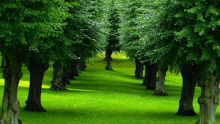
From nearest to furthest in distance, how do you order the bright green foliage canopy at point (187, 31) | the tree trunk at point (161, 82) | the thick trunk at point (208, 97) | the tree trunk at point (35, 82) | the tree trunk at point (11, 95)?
the bright green foliage canopy at point (187, 31) → the tree trunk at point (11, 95) → the thick trunk at point (208, 97) → the tree trunk at point (35, 82) → the tree trunk at point (161, 82)

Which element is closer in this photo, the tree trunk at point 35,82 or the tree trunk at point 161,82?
the tree trunk at point 35,82

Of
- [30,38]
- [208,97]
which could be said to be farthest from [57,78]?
[30,38]

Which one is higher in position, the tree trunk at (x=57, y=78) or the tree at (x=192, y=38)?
the tree at (x=192, y=38)

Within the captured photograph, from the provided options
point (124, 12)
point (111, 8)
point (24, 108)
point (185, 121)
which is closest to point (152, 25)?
point (185, 121)

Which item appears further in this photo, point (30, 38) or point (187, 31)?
point (187, 31)

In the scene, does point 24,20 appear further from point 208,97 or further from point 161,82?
point 161,82

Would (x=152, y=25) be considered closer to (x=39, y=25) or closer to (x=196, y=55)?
(x=196, y=55)

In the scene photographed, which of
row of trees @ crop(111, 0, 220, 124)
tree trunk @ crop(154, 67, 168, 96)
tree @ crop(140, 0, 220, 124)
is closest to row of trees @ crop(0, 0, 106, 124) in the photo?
row of trees @ crop(111, 0, 220, 124)

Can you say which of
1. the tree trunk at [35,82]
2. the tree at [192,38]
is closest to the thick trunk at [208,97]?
the tree at [192,38]

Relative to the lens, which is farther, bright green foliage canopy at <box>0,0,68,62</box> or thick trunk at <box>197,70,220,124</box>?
thick trunk at <box>197,70,220,124</box>

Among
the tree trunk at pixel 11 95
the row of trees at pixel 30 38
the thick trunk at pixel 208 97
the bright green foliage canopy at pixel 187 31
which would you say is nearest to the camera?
the row of trees at pixel 30 38

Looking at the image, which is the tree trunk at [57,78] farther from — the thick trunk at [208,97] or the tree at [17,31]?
the thick trunk at [208,97]

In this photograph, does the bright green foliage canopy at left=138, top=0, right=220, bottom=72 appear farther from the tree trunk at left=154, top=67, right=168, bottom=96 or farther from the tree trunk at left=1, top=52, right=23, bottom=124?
the tree trunk at left=154, top=67, right=168, bottom=96

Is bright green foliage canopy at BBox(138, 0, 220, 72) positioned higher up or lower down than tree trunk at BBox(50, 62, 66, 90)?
higher up
